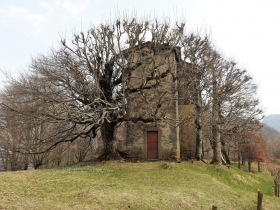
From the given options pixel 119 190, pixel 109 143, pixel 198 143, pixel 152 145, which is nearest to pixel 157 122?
pixel 152 145

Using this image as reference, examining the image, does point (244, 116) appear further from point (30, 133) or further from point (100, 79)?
point (30, 133)

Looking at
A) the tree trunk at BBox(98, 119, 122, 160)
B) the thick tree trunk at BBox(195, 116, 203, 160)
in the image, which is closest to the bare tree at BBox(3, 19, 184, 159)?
the tree trunk at BBox(98, 119, 122, 160)

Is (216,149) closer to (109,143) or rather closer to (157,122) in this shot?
(157,122)

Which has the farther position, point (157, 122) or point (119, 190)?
point (157, 122)

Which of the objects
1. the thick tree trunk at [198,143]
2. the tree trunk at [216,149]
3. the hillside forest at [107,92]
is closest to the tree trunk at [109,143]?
the hillside forest at [107,92]

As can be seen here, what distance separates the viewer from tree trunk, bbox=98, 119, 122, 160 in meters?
19.5

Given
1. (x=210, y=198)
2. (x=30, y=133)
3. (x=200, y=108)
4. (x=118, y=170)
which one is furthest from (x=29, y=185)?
(x=200, y=108)

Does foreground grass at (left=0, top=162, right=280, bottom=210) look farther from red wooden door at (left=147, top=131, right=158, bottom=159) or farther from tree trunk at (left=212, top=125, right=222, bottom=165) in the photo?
tree trunk at (left=212, top=125, right=222, bottom=165)

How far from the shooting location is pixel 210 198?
11867 millimetres

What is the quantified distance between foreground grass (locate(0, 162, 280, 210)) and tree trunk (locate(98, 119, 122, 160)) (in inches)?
80.8

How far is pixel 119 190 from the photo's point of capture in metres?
11.4

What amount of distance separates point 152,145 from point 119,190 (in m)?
11.0

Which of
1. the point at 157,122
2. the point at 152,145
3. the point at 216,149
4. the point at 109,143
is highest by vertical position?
the point at 157,122

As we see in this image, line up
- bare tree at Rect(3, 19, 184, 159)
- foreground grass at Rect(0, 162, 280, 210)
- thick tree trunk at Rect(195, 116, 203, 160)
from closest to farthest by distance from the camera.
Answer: foreground grass at Rect(0, 162, 280, 210) < bare tree at Rect(3, 19, 184, 159) < thick tree trunk at Rect(195, 116, 203, 160)
